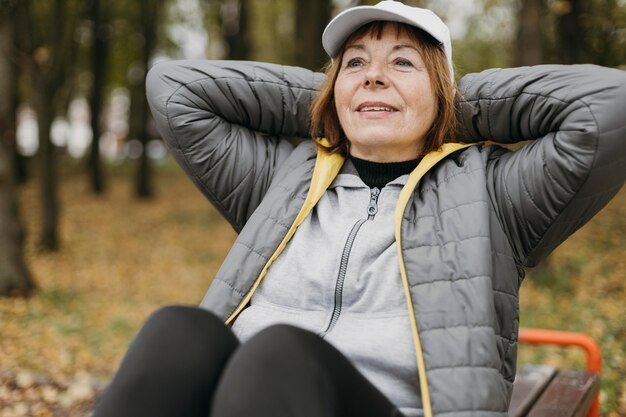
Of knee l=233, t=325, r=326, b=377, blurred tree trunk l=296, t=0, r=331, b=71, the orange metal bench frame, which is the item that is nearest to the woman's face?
knee l=233, t=325, r=326, b=377

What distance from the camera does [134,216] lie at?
13734 millimetres

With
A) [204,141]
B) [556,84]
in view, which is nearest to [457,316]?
[556,84]

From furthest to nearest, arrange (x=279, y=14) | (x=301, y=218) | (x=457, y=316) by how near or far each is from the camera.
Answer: (x=279, y=14), (x=301, y=218), (x=457, y=316)

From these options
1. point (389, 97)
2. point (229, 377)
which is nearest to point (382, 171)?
point (389, 97)

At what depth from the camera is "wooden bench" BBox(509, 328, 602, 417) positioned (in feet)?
8.84

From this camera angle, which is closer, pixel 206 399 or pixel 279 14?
pixel 206 399

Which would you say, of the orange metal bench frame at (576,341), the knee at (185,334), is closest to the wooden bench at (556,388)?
the orange metal bench frame at (576,341)

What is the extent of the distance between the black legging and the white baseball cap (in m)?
1.09

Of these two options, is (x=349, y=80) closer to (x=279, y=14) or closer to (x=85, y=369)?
(x=85, y=369)

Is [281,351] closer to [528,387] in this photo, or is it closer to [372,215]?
[372,215]

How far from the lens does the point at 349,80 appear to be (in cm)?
242

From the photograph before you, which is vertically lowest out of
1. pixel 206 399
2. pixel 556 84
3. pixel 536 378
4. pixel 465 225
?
pixel 536 378

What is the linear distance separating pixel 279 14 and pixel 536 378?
16.9m

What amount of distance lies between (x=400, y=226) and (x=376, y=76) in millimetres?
533
